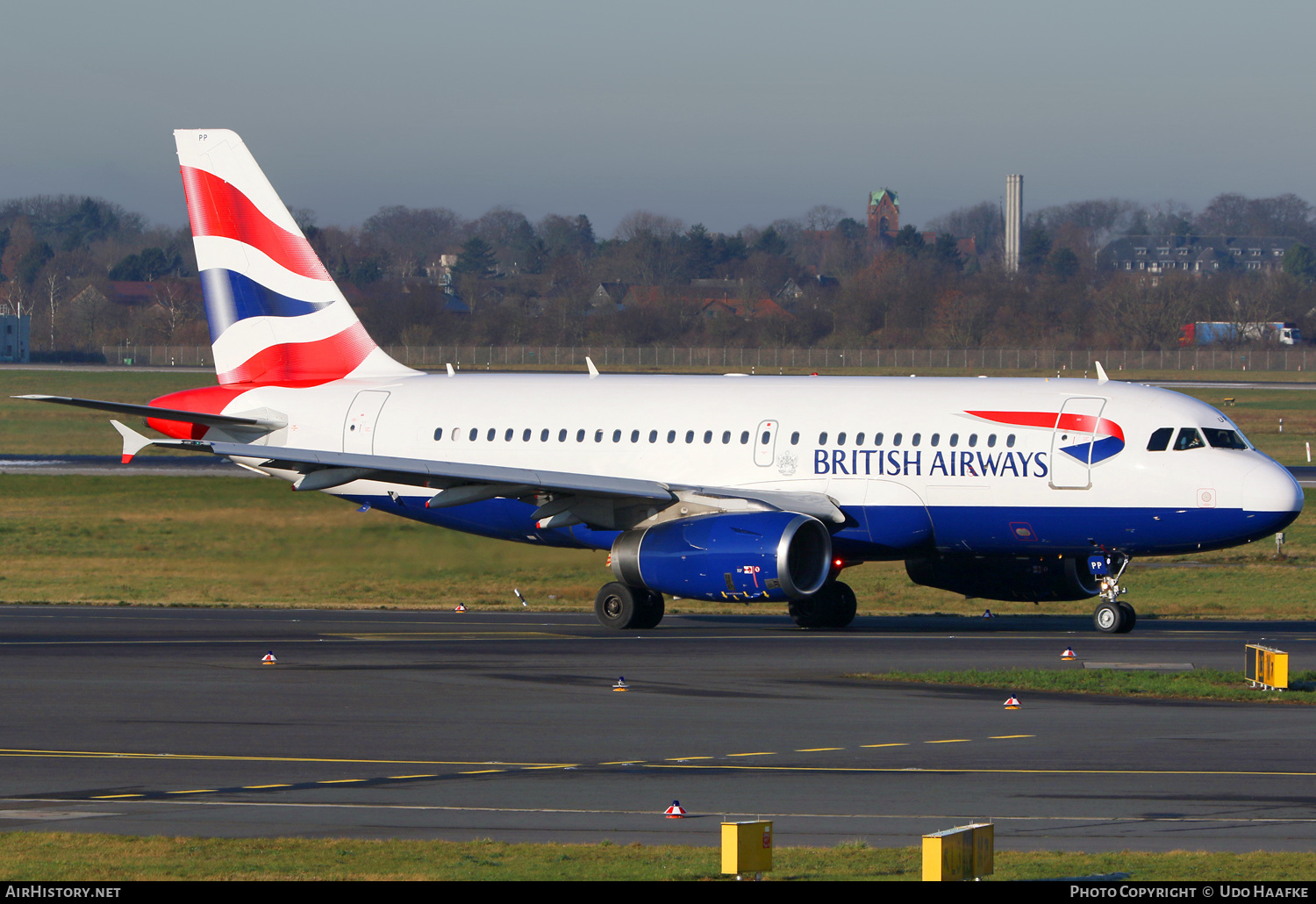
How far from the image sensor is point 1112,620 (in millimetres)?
32250

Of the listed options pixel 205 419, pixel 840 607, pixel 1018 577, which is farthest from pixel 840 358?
pixel 840 607

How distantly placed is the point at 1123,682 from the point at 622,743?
8.60 metres

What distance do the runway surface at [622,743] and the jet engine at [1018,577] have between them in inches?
80.3

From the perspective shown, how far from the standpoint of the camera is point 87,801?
1638 centimetres

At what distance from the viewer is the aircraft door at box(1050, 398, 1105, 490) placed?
1257 inches

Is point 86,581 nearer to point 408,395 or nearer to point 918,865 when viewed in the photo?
point 408,395

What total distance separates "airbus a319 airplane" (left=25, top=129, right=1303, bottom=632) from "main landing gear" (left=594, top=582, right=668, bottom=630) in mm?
40

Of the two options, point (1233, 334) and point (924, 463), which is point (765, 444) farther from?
point (1233, 334)

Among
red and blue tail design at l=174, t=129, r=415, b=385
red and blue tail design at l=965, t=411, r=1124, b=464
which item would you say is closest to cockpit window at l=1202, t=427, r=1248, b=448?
red and blue tail design at l=965, t=411, r=1124, b=464

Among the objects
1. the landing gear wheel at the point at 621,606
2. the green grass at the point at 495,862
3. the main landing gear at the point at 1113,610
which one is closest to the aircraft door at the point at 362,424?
the landing gear wheel at the point at 621,606

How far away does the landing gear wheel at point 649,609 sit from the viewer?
3350 cm

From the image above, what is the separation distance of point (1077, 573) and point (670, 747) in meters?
16.4

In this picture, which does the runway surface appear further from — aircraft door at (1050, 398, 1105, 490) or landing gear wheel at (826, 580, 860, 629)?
aircraft door at (1050, 398, 1105, 490)

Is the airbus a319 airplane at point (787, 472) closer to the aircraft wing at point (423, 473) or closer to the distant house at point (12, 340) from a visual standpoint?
the aircraft wing at point (423, 473)
